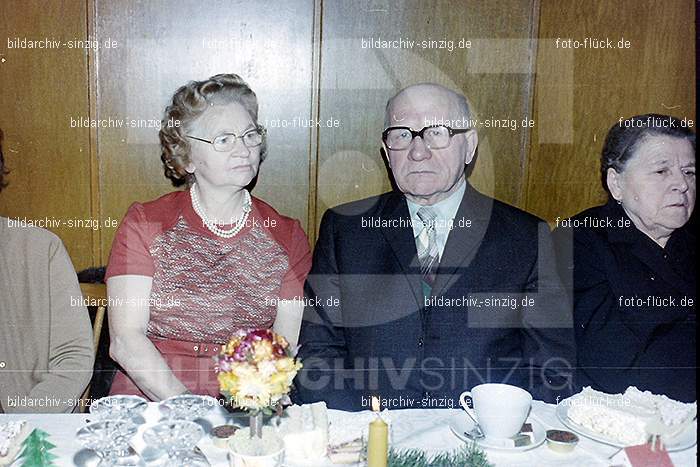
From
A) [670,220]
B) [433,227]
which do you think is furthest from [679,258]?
[433,227]

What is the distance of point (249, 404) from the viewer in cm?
122

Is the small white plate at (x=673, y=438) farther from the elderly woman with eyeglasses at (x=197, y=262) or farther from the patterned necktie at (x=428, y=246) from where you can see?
the elderly woman with eyeglasses at (x=197, y=262)

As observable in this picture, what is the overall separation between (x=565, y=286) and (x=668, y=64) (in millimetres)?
661

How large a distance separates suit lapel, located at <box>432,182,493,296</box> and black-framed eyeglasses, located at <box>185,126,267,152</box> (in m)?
0.57

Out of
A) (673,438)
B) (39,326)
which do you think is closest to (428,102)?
(673,438)

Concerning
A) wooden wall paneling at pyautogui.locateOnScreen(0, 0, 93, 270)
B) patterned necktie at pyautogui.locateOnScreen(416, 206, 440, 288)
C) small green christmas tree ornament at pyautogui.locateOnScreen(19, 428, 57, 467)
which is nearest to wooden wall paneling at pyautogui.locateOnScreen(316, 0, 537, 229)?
patterned necktie at pyautogui.locateOnScreen(416, 206, 440, 288)

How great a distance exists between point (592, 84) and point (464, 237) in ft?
1.78

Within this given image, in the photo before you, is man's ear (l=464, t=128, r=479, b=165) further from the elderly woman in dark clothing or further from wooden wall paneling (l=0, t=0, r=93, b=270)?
wooden wall paneling (l=0, t=0, r=93, b=270)

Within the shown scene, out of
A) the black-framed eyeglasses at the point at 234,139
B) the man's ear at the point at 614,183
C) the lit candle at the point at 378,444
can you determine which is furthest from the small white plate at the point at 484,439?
the black-framed eyeglasses at the point at 234,139

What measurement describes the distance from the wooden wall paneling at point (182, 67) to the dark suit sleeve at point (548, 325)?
72cm

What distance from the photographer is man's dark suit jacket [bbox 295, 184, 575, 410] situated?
6.04ft

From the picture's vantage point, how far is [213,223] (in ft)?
6.03

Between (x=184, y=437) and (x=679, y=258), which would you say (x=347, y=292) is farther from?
(x=679, y=258)

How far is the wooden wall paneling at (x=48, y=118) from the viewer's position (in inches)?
69.3
